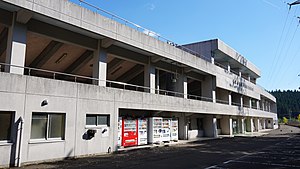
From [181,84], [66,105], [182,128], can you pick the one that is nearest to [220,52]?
[181,84]

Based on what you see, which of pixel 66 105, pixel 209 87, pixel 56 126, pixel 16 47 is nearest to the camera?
pixel 16 47

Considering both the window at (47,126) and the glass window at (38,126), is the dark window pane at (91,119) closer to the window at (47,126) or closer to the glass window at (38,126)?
the window at (47,126)

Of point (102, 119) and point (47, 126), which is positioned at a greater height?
point (102, 119)

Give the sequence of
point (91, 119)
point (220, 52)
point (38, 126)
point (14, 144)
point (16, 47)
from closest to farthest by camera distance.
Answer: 1. point (14, 144)
2. point (38, 126)
3. point (16, 47)
4. point (91, 119)
5. point (220, 52)

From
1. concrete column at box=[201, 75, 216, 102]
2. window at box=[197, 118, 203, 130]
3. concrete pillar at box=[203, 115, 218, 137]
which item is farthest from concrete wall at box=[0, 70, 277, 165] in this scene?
concrete column at box=[201, 75, 216, 102]

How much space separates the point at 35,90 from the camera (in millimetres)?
11664

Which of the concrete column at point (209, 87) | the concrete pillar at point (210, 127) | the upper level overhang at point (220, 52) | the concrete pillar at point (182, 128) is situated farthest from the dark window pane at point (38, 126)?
the upper level overhang at point (220, 52)

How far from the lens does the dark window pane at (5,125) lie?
416 inches

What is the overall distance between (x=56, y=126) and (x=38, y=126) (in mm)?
973

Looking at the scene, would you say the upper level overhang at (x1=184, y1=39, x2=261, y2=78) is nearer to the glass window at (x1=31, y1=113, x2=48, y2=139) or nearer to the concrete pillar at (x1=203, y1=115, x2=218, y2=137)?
the concrete pillar at (x1=203, y1=115, x2=218, y2=137)

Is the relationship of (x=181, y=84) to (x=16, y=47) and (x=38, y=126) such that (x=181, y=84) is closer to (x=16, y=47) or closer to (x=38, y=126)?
(x=38, y=126)

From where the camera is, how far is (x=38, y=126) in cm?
1195

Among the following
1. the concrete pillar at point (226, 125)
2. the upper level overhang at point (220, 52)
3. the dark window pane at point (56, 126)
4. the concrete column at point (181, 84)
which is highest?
the upper level overhang at point (220, 52)

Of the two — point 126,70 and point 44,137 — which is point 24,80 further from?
point 126,70
